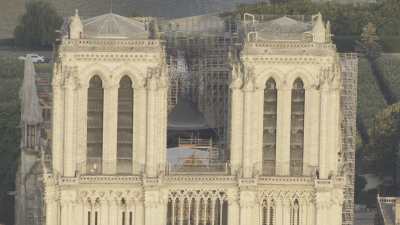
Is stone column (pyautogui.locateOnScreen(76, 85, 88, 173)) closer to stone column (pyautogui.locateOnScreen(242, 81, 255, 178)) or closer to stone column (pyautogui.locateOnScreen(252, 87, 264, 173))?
stone column (pyautogui.locateOnScreen(242, 81, 255, 178))

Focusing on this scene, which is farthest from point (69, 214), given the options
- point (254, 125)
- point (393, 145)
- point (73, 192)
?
point (393, 145)

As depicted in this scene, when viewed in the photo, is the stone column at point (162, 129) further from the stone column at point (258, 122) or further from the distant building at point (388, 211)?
the distant building at point (388, 211)

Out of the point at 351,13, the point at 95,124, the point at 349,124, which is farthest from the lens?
the point at 351,13

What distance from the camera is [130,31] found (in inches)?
3546

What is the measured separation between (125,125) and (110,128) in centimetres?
52

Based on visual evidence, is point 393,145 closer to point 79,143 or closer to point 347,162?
point 347,162

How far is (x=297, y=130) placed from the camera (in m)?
89.6

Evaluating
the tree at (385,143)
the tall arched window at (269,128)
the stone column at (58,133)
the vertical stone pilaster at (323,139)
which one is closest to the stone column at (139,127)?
the stone column at (58,133)

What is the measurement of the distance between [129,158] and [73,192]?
2.02m

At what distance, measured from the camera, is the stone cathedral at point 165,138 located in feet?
291

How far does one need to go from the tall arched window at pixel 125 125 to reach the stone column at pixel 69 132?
1459 mm

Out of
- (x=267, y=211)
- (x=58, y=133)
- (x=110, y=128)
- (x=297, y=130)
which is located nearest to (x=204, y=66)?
(x=297, y=130)

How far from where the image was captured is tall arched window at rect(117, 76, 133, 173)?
88875 millimetres

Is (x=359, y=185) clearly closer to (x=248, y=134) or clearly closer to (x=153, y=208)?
(x=248, y=134)
